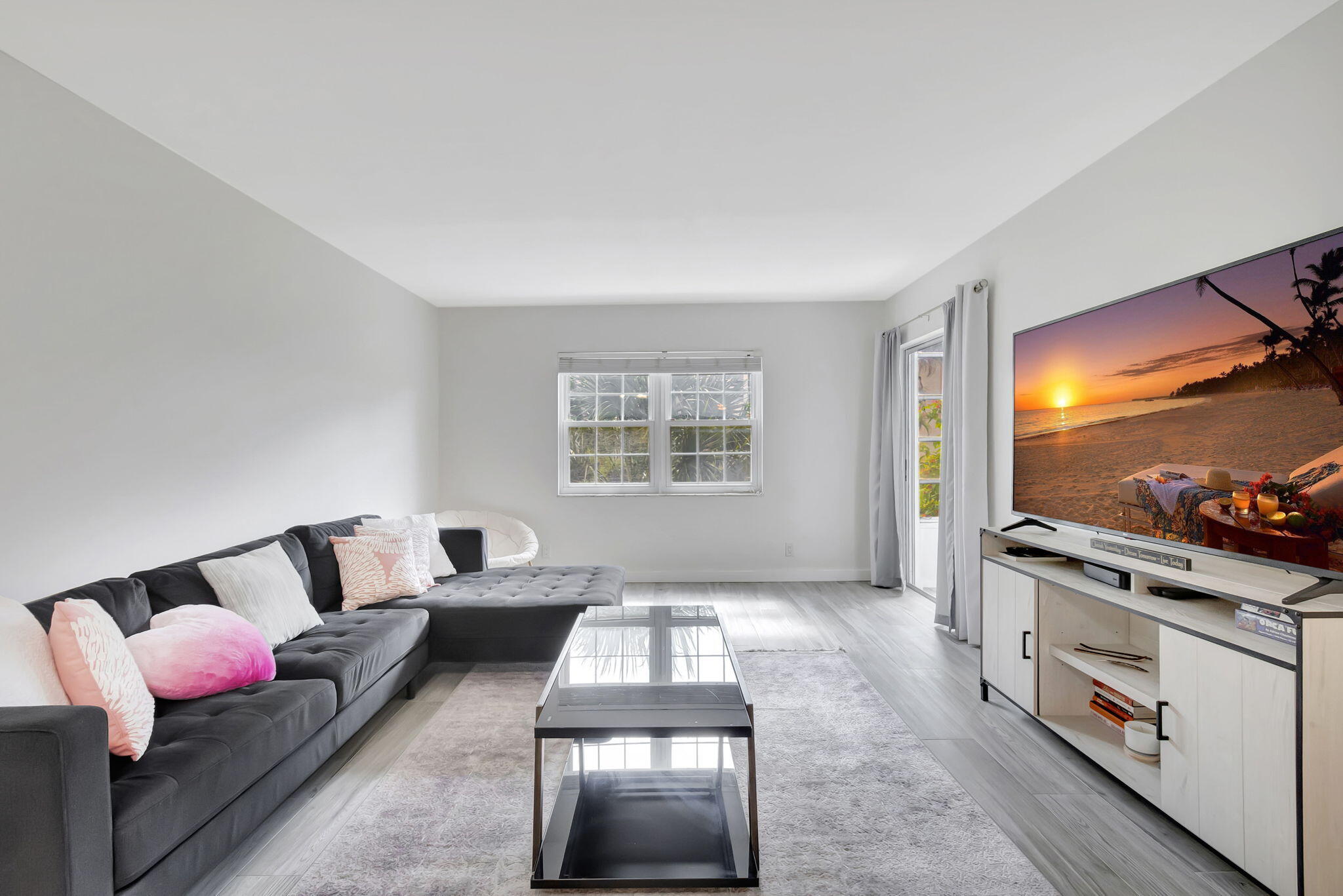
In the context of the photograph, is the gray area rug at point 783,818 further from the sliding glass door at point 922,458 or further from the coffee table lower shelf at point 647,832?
the sliding glass door at point 922,458

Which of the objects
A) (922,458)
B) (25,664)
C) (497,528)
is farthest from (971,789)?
(497,528)

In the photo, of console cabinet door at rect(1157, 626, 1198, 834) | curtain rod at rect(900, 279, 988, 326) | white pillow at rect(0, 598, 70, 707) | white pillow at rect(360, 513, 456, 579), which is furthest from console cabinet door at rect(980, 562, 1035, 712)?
white pillow at rect(0, 598, 70, 707)

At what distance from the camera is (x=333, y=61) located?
2133mm

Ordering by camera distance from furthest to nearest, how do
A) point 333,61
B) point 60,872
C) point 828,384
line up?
point 828,384 → point 333,61 → point 60,872

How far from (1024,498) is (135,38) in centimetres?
390

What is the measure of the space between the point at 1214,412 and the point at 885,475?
11.5ft

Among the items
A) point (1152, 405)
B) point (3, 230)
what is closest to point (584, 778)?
point (1152, 405)

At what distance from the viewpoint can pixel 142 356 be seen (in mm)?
2621

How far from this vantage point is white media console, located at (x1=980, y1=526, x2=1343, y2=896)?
1.56 m

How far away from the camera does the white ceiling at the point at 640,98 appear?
1928 mm

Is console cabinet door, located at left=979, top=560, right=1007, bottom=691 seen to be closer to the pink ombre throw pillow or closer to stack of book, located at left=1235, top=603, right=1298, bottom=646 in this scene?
stack of book, located at left=1235, top=603, right=1298, bottom=646

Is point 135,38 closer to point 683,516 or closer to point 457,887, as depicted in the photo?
point 457,887

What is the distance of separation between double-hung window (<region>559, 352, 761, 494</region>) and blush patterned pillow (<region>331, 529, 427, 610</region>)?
96.7 inches

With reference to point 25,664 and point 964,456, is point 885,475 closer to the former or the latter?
point 964,456
